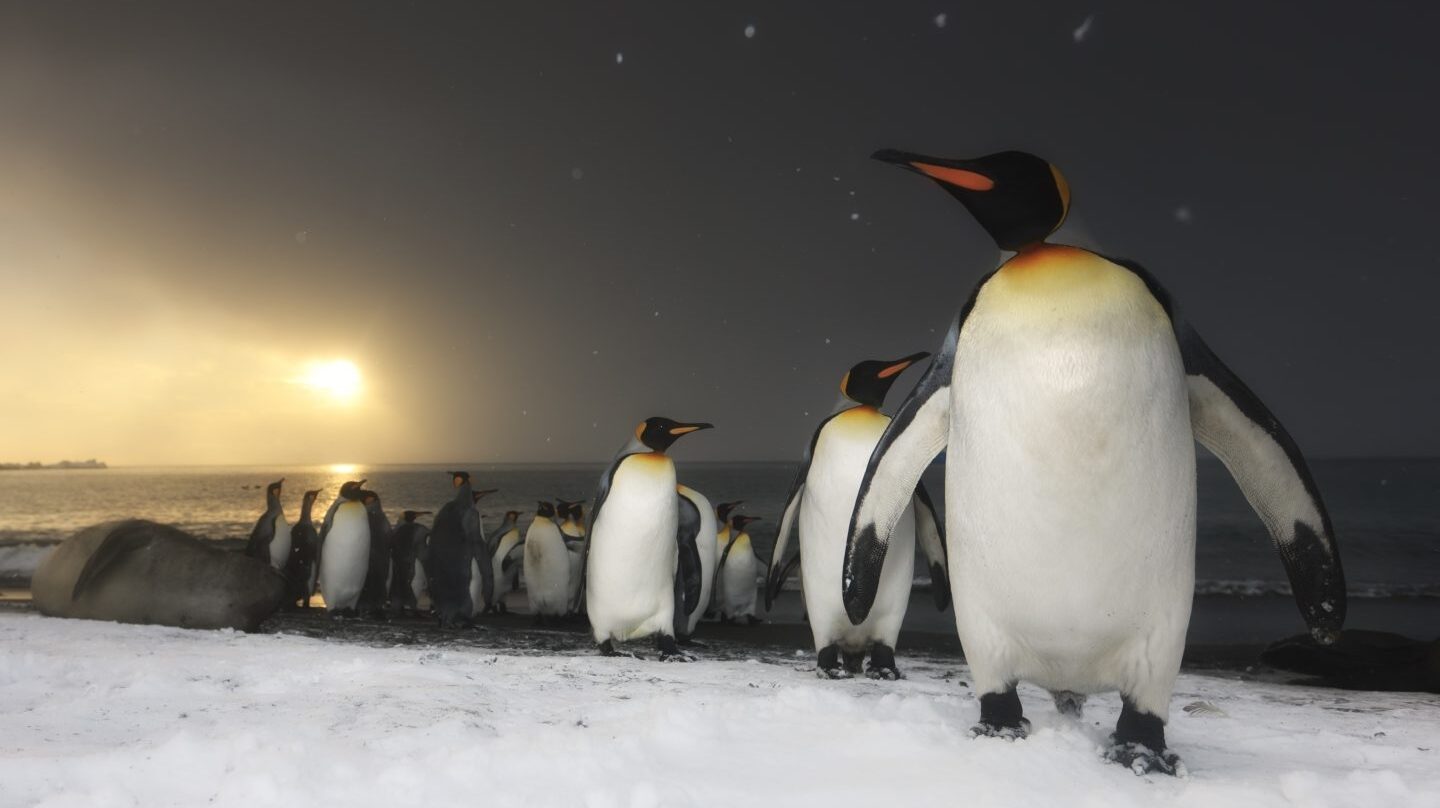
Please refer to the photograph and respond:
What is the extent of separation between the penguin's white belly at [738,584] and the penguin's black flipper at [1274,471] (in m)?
7.85

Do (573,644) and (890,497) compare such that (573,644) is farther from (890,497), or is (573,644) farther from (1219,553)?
(1219,553)

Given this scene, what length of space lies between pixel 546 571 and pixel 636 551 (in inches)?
166

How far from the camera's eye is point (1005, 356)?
93.2 inches

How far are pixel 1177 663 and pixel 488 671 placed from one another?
2711 mm

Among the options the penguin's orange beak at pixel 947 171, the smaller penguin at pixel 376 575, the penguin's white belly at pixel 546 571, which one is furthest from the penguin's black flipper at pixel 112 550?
the penguin's orange beak at pixel 947 171

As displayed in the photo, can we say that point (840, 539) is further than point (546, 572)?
No

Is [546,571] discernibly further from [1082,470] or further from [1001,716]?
[1082,470]

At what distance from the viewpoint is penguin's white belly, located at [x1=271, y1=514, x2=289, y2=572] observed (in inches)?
459

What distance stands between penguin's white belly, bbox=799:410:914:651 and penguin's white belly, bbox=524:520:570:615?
5.46 m

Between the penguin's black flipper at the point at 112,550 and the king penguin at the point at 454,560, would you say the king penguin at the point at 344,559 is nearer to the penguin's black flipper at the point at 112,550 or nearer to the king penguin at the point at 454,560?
the king penguin at the point at 454,560

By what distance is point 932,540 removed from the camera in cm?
457

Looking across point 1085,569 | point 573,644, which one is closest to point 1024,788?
point 1085,569

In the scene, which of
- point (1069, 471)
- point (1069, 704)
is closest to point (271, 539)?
point (1069, 704)

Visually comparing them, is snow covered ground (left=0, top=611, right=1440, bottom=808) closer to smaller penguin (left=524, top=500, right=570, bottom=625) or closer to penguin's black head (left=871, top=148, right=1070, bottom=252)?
penguin's black head (left=871, top=148, right=1070, bottom=252)
